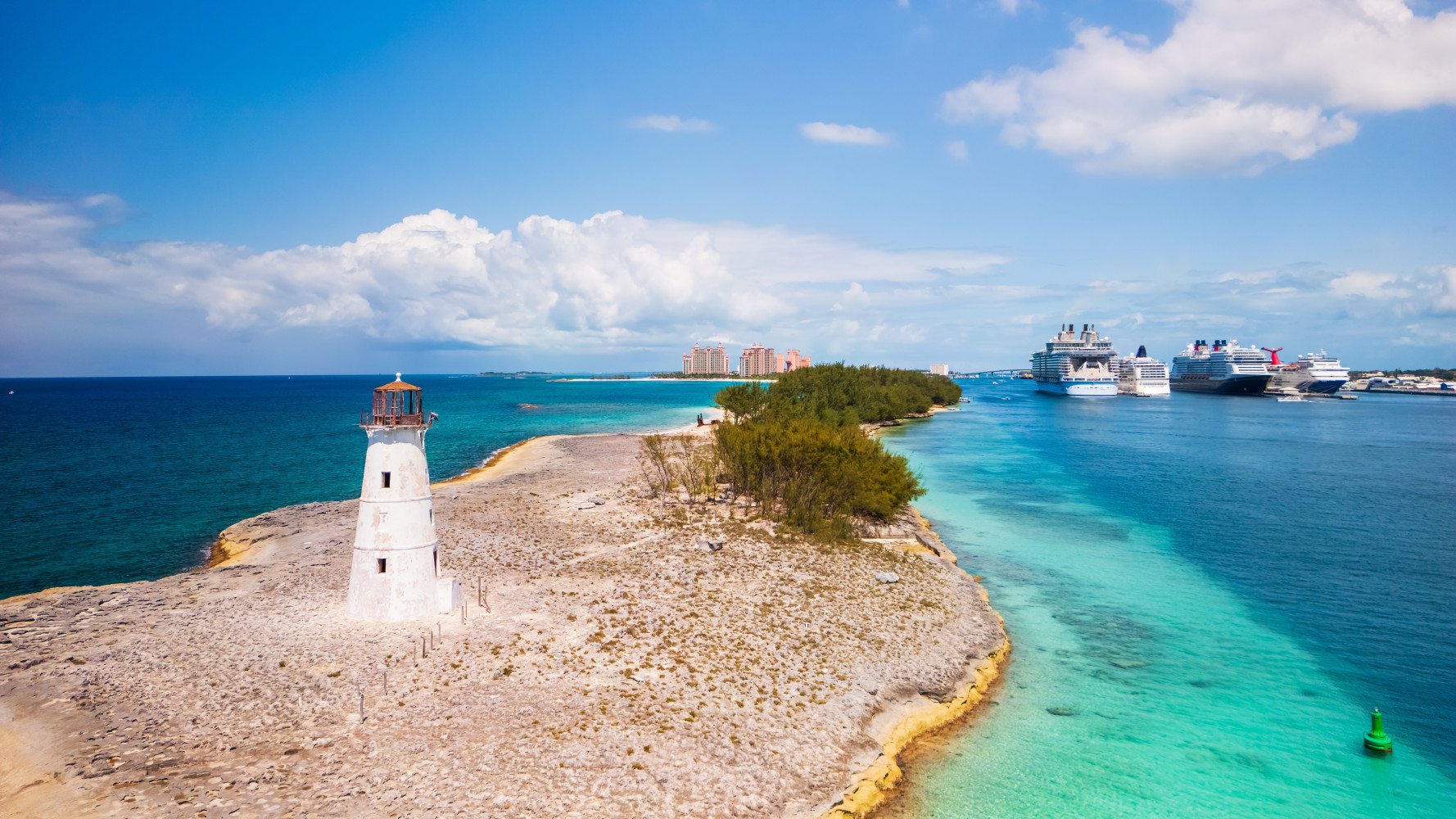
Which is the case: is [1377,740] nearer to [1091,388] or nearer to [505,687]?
[505,687]

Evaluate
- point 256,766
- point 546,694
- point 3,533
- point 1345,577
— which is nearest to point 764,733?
point 546,694

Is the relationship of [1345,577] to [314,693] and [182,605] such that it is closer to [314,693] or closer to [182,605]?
[314,693]

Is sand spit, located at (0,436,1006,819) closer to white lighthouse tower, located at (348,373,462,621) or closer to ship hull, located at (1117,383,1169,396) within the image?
white lighthouse tower, located at (348,373,462,621)

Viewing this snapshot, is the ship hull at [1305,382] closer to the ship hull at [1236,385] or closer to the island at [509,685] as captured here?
the ship hull at [1236,385]

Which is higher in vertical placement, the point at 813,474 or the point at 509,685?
the point at 813,474

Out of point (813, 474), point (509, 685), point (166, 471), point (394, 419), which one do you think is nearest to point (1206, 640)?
point (813, 474)
